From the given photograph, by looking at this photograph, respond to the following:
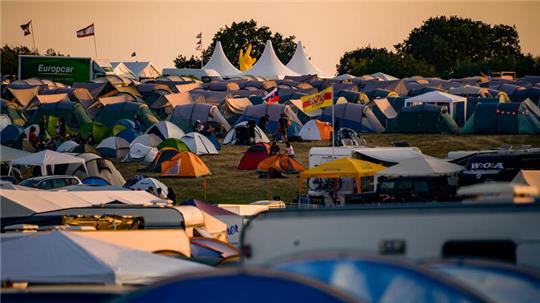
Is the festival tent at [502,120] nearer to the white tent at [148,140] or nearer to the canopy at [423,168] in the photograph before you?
the white tent at [148,140]

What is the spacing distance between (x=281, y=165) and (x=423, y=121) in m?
12.8

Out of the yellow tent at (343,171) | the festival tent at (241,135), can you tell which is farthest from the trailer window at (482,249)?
the festival tent at (241,135)

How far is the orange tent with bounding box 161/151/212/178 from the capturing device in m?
32.4

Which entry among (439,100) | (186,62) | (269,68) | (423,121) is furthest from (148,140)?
(186,62)

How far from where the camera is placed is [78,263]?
277 inches

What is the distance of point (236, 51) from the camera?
429ft

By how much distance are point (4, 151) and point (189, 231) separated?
19.6m

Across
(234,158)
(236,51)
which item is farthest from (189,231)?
(236,51)

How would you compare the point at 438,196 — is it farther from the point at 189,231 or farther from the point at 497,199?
the point at 497,199

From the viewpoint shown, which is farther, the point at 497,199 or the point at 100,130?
the point at 100,130

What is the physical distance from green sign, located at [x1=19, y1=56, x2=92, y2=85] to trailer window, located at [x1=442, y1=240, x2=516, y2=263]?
65777 millimetres

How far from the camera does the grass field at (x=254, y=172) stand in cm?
2873

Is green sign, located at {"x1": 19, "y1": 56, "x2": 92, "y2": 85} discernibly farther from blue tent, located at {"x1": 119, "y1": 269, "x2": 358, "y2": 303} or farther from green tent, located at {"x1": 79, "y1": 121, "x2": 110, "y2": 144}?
blue tent, located at {"x1": 119, "y1": 269, "x2": 358, "y2": 303}

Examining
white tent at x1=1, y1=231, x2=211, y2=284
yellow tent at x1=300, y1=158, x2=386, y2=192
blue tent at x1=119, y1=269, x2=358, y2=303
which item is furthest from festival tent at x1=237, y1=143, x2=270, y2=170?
blue tent at x1=119, y1=269, x2=358, y2=303
